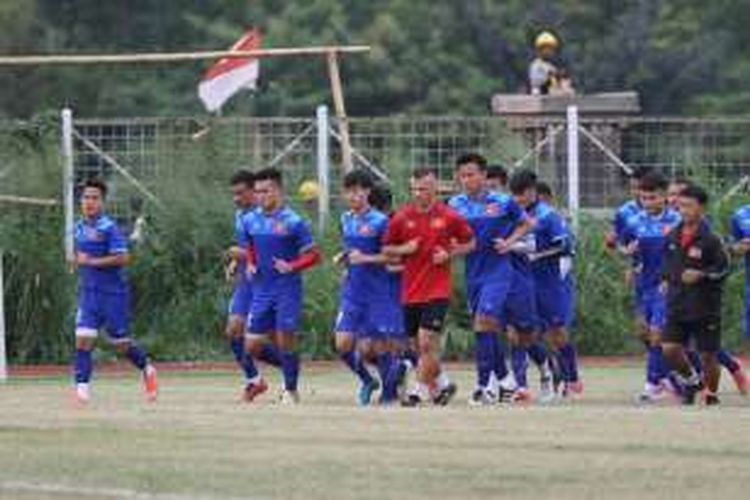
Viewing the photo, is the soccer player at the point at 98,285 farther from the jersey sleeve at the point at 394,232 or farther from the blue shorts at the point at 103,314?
the jersey sleeve at the point at 394,232

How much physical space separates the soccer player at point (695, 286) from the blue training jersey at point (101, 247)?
5.07 m

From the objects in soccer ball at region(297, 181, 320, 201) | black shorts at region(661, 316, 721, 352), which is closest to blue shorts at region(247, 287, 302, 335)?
black shorts at region(661, 316, 721, 352)

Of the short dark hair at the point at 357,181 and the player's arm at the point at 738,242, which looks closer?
the short dark hair at the point at 357,181

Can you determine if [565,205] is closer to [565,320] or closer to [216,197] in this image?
[216,197]

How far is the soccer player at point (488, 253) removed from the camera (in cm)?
2395

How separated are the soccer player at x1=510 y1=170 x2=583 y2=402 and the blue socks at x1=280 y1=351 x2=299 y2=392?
81.1 inches

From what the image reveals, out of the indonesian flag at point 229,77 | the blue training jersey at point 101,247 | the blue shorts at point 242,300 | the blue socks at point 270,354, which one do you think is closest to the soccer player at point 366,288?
the blue socks at point 270,354

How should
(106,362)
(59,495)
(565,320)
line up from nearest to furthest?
(59,495) < (565,320) < (106,362)

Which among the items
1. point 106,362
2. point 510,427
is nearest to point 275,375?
point 106,362

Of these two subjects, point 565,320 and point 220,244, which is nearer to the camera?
point 565,320

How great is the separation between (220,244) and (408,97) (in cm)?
3070

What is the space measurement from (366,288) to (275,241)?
896 millimetres

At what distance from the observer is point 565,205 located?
119 feet

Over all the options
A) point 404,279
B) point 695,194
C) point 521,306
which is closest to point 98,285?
point 404,279
